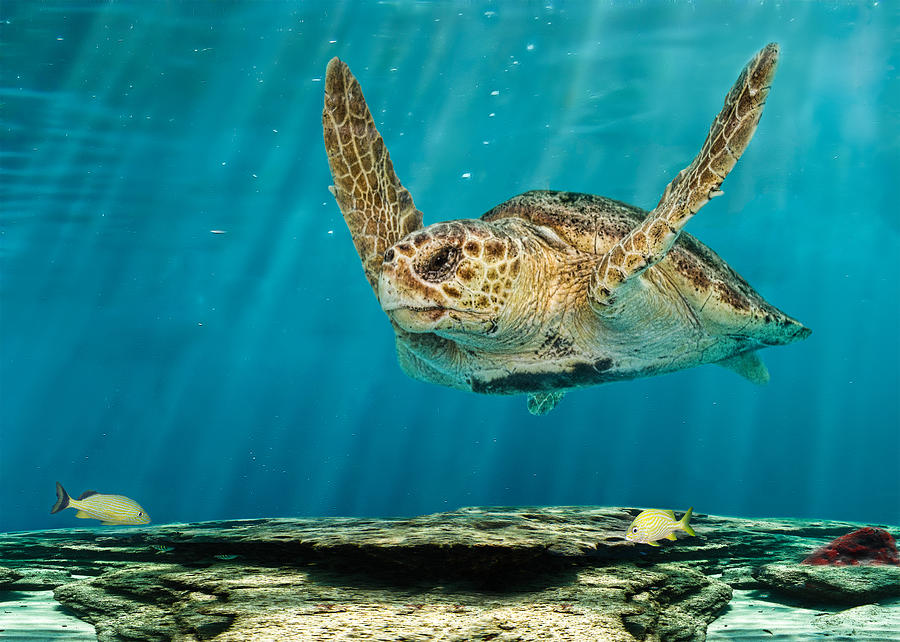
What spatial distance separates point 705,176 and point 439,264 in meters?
1.58

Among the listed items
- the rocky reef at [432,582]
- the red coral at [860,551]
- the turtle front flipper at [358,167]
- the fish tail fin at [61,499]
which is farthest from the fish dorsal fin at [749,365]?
the fish tail fin at [61,499]

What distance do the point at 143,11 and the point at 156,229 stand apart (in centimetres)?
1196

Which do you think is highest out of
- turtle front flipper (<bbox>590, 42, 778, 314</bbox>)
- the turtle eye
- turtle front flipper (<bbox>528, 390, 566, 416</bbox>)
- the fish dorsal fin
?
turtle front flipper (<bbox>590, 42, 778, 314</bbox>)

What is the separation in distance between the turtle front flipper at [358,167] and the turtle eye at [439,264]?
1.18m

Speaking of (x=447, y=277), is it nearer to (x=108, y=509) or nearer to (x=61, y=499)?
(x=108, y=509)

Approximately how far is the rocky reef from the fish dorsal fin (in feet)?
7.37

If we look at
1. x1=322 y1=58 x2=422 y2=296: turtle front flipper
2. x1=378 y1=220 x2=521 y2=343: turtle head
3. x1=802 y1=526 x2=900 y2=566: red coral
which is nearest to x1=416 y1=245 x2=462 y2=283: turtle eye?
x1=378 y1=220 x2=521 y2=343: turtle head

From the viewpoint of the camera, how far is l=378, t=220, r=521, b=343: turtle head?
326 cm

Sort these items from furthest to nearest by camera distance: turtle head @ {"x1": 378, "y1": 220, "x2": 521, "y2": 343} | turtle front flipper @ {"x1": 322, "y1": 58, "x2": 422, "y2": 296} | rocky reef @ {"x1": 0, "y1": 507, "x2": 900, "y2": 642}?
turtle front flipper @ {"x1": 322, "y1": 58, "x2": 422, "y2": 296}
turtle head @ {"x1": 378, "y1": 220, "x2": 521, "y2": 343}
rocky reef @ {"x1": 0, "y1": 507, "x2": 900, "y2": 642}

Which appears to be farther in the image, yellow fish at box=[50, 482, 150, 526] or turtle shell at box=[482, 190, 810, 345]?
turtle shell at box=[482, 190, 810, 345]

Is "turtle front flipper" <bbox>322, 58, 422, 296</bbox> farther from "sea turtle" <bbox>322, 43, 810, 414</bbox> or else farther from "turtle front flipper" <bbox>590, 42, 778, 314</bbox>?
"turtle front flipper" <bbox>590, 42, 778, 314</bbox>

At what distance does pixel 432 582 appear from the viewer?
2.64 m

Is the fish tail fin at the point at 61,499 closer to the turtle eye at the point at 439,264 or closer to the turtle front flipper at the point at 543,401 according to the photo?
the turtle eye at the point at 439,264

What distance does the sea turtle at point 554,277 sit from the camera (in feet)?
10.8
